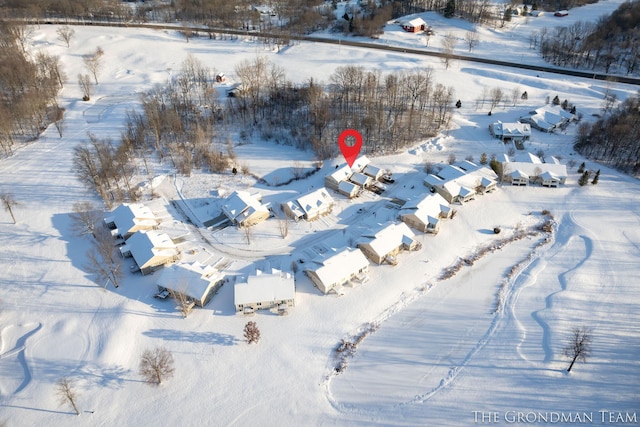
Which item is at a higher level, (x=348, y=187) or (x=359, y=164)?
(x=359, y=164)

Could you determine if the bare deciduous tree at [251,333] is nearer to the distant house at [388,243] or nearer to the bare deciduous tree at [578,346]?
the distant house at [388,243]

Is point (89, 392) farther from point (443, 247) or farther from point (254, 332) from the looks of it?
point (443, 247)

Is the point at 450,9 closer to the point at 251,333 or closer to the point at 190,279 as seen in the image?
the point at 190,279

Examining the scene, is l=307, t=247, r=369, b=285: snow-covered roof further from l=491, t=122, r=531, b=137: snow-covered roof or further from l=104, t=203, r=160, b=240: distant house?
l=491, t=122, r=531, b=137: snow-covered roof

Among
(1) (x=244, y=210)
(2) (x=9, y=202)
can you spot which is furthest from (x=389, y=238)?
(2) (x=9, y=202)

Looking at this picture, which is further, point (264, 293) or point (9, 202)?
point (9, 202)

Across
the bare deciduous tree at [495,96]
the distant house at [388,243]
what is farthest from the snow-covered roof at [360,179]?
the bare deciduous tree at [495,96]
